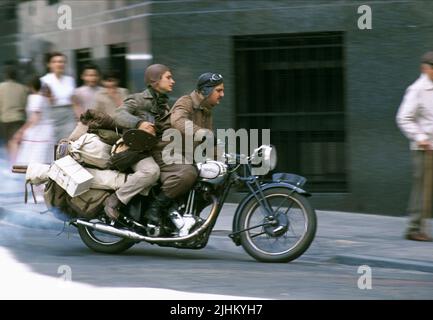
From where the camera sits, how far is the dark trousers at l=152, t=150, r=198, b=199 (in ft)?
28.5

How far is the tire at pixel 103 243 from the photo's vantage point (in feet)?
30.3

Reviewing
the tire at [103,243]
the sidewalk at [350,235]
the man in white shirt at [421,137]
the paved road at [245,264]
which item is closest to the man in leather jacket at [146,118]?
the tire at [103,243]

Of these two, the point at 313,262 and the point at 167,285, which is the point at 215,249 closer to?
the point at 313,262

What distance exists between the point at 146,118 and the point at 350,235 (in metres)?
2.87

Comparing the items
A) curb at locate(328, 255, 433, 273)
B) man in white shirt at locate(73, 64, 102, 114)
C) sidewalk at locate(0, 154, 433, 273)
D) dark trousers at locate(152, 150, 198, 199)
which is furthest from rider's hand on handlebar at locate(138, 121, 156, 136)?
man in white shirt at locate(73, 64, 102, 114)

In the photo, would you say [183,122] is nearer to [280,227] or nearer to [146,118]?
[146,118]

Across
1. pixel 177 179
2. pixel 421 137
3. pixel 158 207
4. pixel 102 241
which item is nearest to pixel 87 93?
pixel 102 241

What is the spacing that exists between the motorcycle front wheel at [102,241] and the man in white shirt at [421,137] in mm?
2952

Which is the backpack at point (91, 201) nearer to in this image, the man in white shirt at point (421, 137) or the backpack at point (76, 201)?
the backpack at point (76, 201)

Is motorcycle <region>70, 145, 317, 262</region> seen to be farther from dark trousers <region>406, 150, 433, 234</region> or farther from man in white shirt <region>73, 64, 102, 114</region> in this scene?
man in white shirt <region>73, 64, 102, 114</region>

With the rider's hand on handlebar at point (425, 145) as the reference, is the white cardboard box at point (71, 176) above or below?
below

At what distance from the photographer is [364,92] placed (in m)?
12.3

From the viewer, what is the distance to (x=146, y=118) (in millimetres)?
8820

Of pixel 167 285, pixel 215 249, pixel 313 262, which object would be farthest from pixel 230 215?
pixel 167 285
